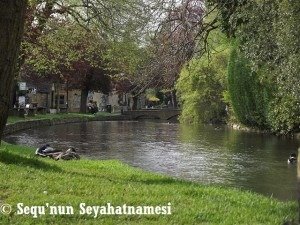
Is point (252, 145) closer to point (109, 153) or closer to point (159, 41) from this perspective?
point (109, 153)

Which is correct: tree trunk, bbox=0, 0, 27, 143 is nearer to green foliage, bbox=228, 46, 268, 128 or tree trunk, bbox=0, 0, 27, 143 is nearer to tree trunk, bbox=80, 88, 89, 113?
green foliage, bbox=228, 46, 268, 128

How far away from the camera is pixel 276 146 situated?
94.9 ft

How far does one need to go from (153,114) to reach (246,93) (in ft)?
115

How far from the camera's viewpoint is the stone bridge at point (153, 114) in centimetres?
7438

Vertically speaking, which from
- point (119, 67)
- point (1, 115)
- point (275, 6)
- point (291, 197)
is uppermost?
point (275, 6)

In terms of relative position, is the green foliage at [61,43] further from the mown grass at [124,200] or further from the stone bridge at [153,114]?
the stone bridge at [153,114]

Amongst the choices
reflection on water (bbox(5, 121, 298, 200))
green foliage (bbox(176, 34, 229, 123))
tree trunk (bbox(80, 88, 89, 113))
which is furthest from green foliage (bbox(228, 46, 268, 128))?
tree trunk (bbox(80, 88, 89, 113))

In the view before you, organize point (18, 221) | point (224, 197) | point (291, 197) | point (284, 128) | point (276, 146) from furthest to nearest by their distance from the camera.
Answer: point (284, 128) < point (276, 146) < point (291, 197) < point (224, 197) < point (18, 221)

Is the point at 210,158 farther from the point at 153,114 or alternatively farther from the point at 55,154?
the point at 153,114

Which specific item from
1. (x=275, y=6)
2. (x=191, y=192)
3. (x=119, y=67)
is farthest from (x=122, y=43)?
(x=191, y=192)

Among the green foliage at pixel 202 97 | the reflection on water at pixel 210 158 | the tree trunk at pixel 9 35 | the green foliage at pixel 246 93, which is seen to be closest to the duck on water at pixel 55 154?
the reflection on water at pixel 210 158

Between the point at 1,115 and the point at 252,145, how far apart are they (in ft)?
80.5

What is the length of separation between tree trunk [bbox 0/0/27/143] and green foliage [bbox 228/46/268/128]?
33634 millimetres

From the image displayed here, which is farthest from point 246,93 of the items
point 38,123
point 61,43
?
point 61,43
